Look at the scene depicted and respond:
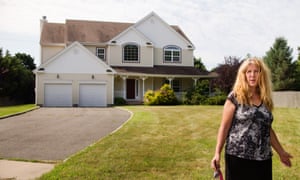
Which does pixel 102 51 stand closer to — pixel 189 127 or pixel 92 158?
pixel 189 127

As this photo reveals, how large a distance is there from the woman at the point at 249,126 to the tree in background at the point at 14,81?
99.2ft

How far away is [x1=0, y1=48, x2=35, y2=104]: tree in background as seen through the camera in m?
32.8

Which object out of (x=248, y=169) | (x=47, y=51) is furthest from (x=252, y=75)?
(x=47, y=51)

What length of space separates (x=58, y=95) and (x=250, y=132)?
24942 mm

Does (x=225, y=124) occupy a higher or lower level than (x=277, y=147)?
higher

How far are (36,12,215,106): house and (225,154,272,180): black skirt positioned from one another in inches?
955

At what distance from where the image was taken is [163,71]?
3103cm

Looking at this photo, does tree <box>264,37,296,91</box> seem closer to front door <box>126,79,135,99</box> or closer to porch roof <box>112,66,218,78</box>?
porch roof <box>112,66,218,78</box>

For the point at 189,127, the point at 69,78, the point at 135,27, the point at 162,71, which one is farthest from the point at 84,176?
the point at 135,27

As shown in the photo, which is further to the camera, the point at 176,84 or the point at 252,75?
the point at 176,84

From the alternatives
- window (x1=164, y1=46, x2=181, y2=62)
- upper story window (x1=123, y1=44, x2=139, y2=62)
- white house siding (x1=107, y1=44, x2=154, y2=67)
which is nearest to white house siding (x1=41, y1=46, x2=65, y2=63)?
white house siding (x1=107, y1=44, x2=154, y2=67)

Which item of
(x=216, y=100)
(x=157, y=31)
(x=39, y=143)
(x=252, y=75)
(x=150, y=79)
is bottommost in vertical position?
(x=39, y=143)

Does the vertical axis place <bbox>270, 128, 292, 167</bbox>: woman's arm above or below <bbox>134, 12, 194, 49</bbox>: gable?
below

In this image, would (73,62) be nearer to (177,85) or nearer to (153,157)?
(177,85)
